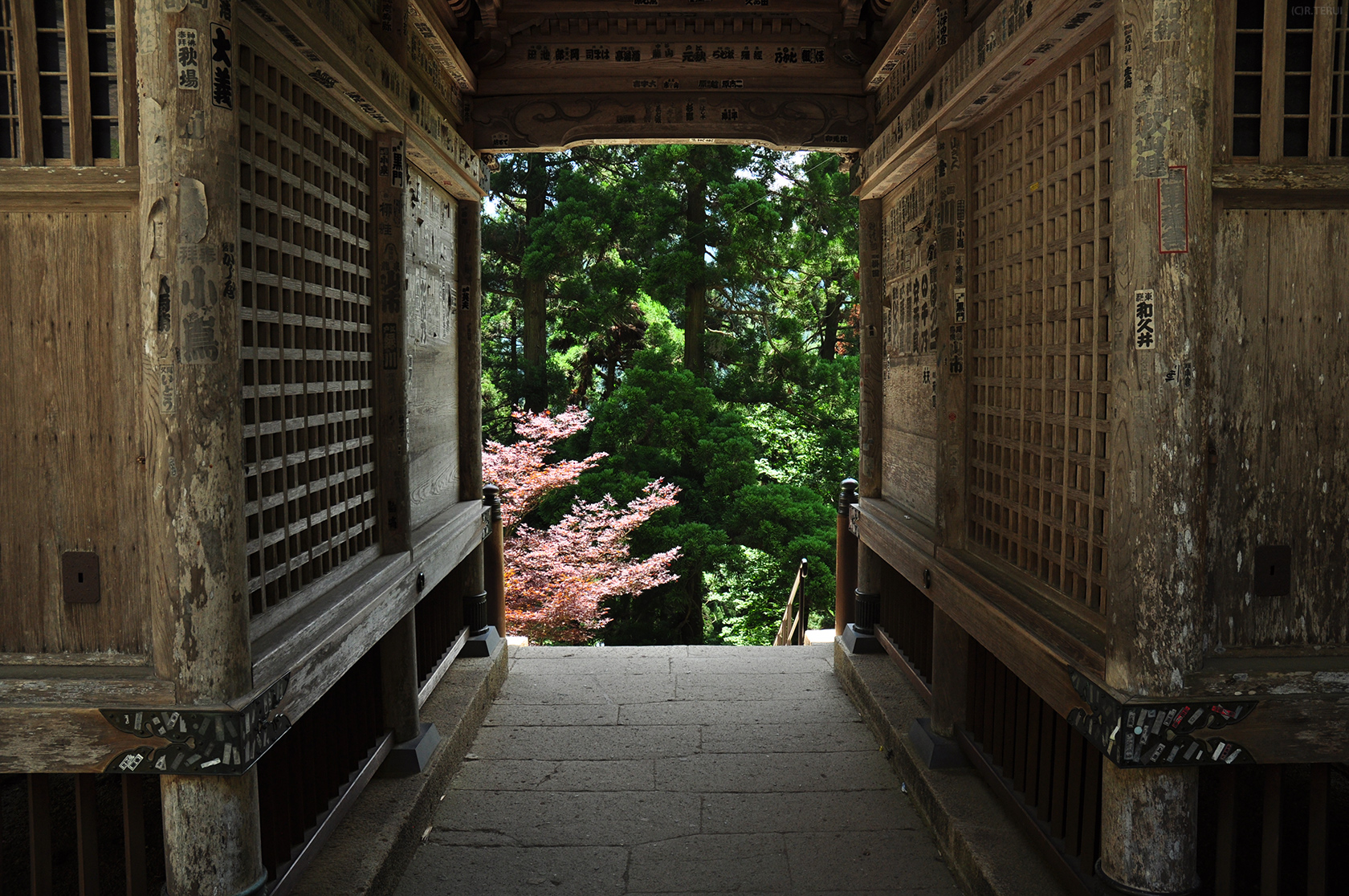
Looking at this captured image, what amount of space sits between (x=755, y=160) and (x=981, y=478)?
10764mm

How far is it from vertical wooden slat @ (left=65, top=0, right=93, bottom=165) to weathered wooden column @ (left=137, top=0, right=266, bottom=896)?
19cm

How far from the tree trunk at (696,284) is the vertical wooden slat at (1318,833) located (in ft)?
35.3

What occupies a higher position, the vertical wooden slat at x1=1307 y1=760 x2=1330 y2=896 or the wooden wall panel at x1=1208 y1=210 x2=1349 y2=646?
the wooden wall panel at x1=1208 y1=210 x2=1349 y2=646

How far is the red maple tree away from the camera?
1030 centimetres

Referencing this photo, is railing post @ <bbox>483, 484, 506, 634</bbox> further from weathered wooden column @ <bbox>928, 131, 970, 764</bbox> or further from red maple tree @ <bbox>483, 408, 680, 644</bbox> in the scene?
red maple tree @ <bbox>483, 408, 680, 644</bbox>

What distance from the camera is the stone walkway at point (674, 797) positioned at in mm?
3525

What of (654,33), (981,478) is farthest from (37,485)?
(654,33)

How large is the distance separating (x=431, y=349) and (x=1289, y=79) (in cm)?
378

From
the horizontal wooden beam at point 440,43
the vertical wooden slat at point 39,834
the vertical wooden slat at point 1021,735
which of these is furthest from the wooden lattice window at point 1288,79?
the vertical wooden slat at point 39,834

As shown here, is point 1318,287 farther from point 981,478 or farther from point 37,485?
point 37,485

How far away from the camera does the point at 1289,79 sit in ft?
8.03

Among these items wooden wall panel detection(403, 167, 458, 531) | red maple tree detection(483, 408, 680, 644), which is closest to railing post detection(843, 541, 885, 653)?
wooden wall panel detection(403, 167, 458, 531)

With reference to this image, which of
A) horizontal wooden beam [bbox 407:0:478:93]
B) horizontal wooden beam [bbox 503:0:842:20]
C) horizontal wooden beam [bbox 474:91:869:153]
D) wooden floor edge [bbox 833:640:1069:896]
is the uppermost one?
horizontal wooden beam [bbox 503:0:842:20]

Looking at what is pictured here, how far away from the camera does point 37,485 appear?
2.48 m
